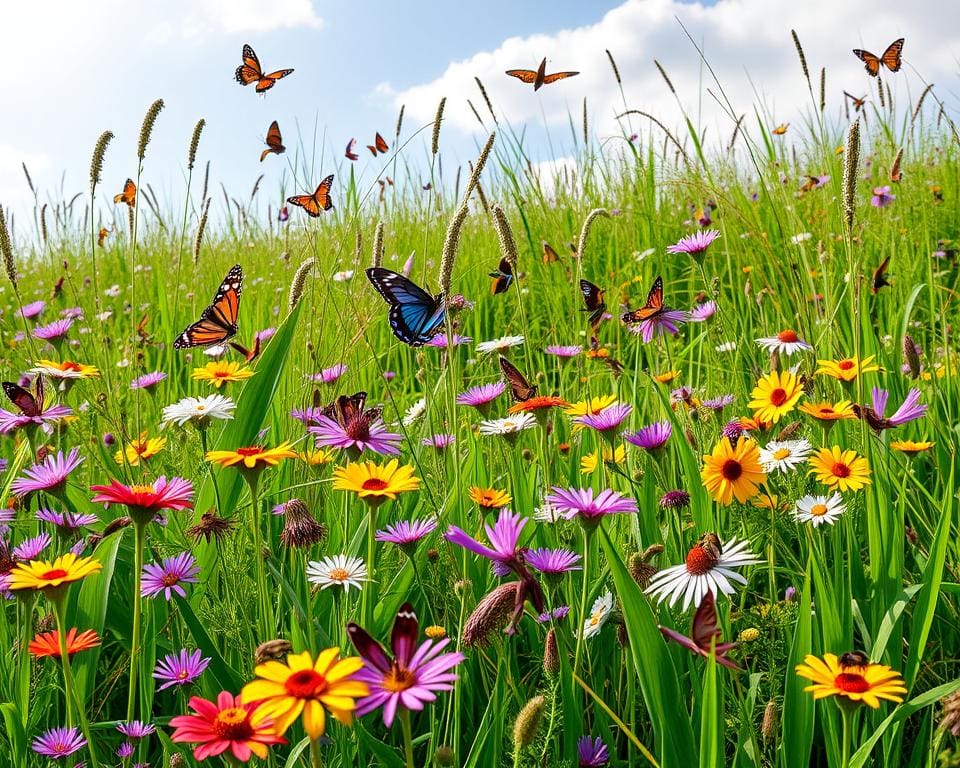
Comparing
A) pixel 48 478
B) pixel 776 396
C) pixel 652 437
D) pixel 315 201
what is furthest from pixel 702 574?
pixel 315 201

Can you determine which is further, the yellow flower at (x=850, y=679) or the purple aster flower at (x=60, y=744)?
the purple aster flower at (x=60, y=744)

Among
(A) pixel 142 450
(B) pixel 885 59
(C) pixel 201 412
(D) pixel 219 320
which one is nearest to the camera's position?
(C) pixel 201 412

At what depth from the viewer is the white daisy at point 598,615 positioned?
3.42ft

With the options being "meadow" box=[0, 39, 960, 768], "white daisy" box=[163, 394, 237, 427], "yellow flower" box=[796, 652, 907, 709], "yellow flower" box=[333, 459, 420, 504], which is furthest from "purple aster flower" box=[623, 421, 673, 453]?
"white daisy" box=[163, 394, 237, 427]

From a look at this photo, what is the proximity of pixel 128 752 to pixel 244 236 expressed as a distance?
19.1 ft

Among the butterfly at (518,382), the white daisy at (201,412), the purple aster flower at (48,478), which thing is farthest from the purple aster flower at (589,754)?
the purple aster flower at (48,478)

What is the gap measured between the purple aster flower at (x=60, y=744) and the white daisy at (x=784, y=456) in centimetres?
98

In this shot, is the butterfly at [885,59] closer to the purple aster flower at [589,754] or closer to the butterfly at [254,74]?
the butterfly at [254,74]

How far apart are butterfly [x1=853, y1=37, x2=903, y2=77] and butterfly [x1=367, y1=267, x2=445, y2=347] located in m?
1.78

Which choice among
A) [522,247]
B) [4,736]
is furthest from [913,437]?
[522,247]

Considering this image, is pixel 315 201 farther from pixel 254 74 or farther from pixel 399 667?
pixel 399 667

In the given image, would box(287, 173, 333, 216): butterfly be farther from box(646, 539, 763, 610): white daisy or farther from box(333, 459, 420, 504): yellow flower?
box(646, 539, 763, 610): white daisy

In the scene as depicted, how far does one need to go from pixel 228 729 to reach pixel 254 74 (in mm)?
1760

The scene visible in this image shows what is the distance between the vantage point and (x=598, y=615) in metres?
1.10
